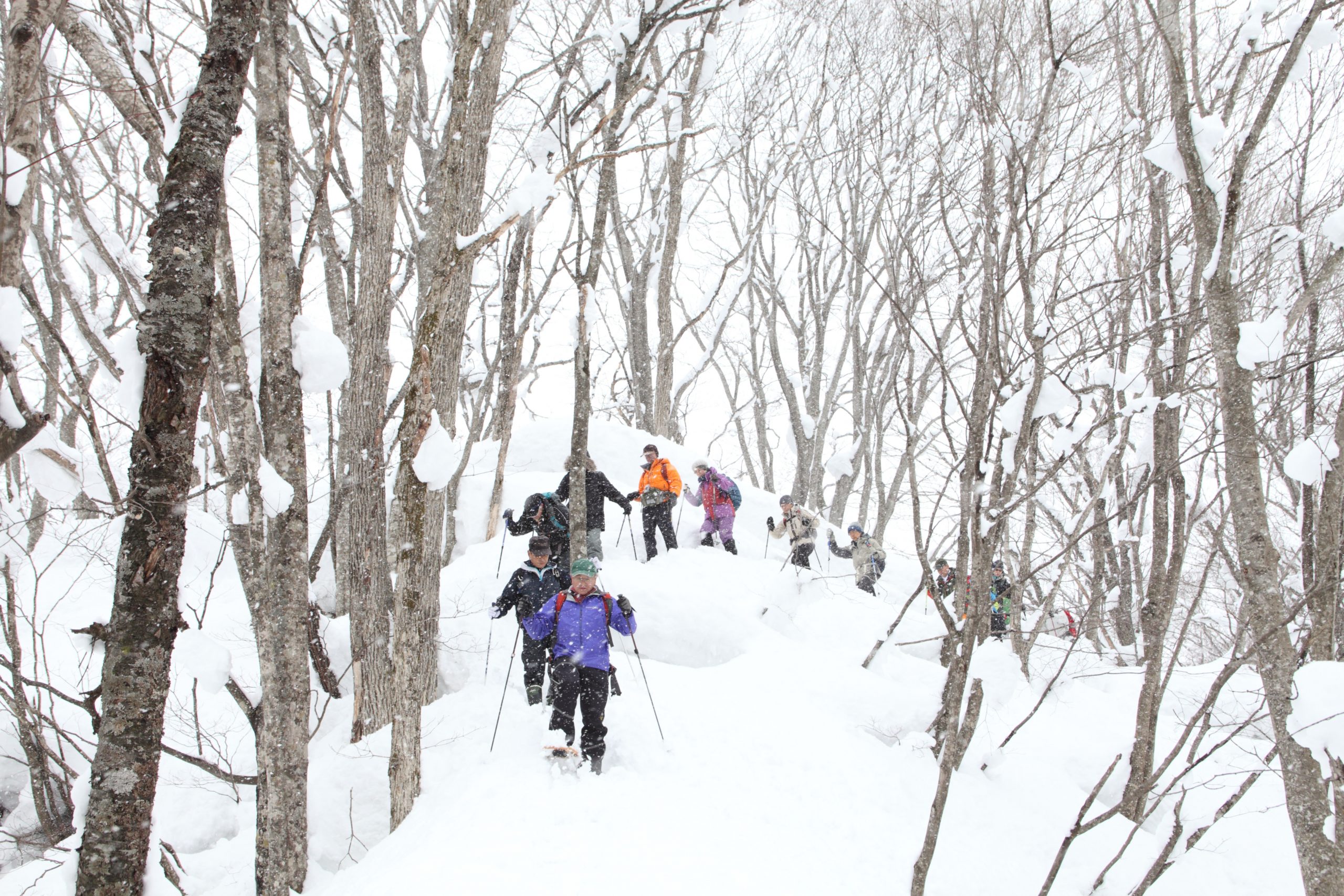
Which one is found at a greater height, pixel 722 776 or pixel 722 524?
pixel 722 524

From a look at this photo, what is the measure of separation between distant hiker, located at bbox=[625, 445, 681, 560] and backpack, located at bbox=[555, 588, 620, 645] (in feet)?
9.85

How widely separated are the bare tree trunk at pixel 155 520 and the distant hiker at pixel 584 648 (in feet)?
9.88

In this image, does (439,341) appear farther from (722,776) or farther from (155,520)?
(722,776)

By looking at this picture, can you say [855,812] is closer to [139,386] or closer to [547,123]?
[139,386]

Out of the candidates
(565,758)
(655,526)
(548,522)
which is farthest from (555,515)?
(565,758)

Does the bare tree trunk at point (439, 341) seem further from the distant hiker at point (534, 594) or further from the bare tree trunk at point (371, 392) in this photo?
the distant hiker at point (534, 594)

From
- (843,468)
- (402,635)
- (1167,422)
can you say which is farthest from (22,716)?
(843,468)

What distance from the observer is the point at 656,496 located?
870 centimetres

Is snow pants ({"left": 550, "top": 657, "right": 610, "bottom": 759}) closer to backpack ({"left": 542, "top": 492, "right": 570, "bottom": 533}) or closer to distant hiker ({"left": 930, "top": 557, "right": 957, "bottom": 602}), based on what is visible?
backpack ({"left": 542, "top": 492, "right": 570, "bottom": 533})

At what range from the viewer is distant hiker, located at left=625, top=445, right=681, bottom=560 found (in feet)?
28.2

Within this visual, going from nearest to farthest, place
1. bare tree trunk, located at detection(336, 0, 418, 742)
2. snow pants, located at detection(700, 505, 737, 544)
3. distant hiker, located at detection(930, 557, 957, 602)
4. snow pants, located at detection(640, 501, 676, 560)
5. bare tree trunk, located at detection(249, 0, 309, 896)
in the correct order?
bare tree trunk, located at detection(249, 0, 309, 896), bare tree trunk, located at detection(336, 0, 418, 742), distant hiker, located at detection(930, 557, 957, 602), snow pants, located at detection(640, 501, 676, 560), snow pants, located at detection(700, 505, 737, 544)

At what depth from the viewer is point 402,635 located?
404 centimetres

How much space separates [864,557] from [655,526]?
10.6 ft

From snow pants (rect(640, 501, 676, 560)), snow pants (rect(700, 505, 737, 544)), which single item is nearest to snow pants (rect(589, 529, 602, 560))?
snow pants (rect(640, 501, 676, 560))
